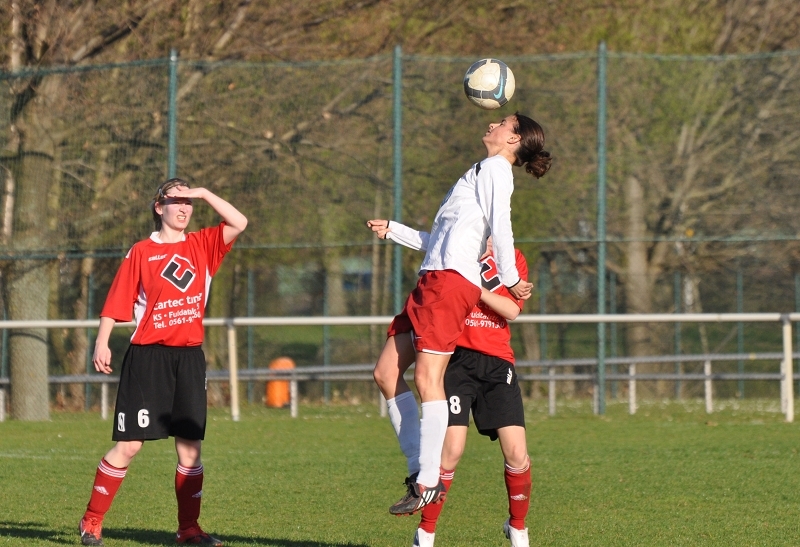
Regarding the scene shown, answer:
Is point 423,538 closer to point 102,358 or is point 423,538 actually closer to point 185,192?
point 102,358

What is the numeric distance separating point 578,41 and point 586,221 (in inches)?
246

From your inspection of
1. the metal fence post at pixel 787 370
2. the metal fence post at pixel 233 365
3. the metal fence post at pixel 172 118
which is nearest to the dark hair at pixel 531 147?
the metal fence post at pixel 787 370

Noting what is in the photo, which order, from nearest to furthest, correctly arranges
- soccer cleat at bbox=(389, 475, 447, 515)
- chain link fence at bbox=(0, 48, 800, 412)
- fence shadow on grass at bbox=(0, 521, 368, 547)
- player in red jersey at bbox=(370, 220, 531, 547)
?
soccer cleat at bbox=(389, 475, 447, 515) < player in red jersey at bbox=(370, 220, 531, 547) < fence shadow on grass at bbox=(0, 521, 368, 547) < chain link fence at bbox=(0, 48, 800, 412)

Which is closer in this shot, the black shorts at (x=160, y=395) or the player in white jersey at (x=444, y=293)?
the player in white jersey at (x=444, y=293)

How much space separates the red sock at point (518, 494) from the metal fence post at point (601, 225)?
21.1 ft

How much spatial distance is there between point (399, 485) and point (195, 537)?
198 centimetres

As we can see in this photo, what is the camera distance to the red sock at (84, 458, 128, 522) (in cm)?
557

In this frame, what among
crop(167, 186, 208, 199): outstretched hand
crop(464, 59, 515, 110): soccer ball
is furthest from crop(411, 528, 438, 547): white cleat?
crop(464, 59, 515, 110): soccer ball

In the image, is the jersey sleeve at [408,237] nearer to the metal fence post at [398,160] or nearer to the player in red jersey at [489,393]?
the player in red jersey at [489,393]

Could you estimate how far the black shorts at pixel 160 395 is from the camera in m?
5.64

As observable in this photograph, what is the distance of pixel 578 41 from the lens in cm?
1806

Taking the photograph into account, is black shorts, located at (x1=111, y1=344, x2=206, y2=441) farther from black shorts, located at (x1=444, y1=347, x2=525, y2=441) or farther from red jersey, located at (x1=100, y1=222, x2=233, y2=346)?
black shorts, located at (x1=444, y1=347, x2=525, y2=441)

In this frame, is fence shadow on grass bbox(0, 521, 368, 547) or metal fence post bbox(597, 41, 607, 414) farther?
metal fence post bbox(597, 41, 607, 414)

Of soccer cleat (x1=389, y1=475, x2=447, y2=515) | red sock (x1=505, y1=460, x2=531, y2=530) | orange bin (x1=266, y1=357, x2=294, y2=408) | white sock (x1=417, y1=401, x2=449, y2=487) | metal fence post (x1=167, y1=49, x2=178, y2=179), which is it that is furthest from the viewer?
orange bin (x1=266, y1=357, x2=294, y2=408)
